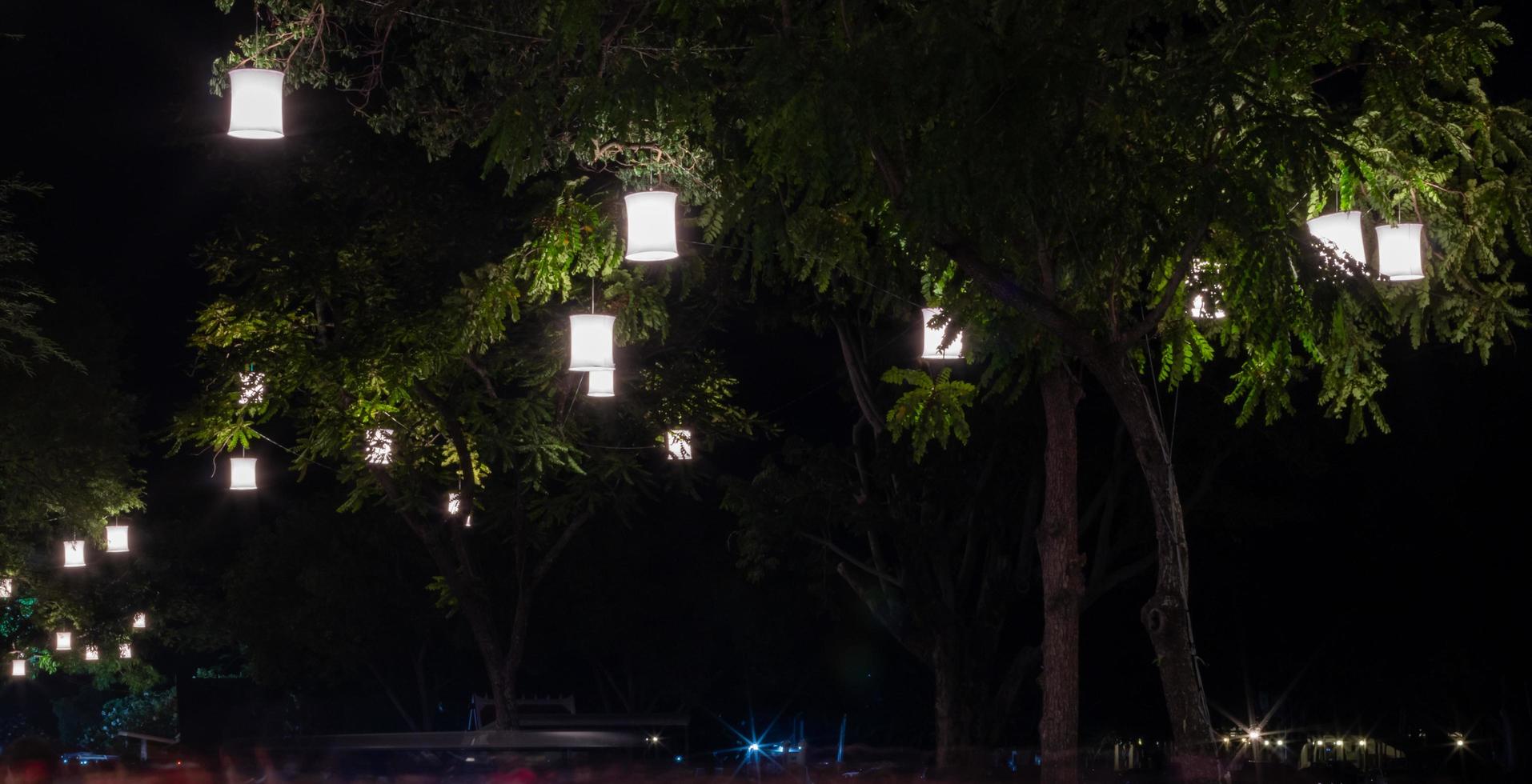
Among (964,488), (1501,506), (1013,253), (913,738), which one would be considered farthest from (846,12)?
(913,738)

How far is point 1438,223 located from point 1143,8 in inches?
96.6

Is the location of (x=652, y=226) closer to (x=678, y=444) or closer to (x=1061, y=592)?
(x=1061, y=592)

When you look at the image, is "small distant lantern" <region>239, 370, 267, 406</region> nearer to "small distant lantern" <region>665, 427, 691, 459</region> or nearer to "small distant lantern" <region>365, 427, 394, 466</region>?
"small distant lantern" <region>365, 427, 394, 466</region>

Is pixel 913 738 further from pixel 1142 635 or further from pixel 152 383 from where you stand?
pixel 152 383

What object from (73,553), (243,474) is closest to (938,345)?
(243,474)

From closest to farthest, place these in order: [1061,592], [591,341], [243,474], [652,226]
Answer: [1061,592] → [652,226] → [591,341] → [243,474]

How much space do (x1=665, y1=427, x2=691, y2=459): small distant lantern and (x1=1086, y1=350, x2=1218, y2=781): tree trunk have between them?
1163 cm

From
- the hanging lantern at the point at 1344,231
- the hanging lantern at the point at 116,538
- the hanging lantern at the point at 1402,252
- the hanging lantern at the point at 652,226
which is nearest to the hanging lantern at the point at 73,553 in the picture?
the hanging lantern at the point at 116,538

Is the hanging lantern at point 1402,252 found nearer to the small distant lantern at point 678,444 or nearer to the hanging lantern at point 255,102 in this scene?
the hanging lantern at point 255,102

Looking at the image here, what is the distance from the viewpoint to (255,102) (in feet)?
34.1

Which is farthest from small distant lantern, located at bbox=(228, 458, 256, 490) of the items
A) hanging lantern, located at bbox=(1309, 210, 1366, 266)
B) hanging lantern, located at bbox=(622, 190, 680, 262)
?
hanging lantern, located at bbox=(1309, 210, 1366, 266)

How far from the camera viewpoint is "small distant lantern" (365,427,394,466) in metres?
18.9

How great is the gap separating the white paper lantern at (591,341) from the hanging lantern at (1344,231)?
6434 millimetres

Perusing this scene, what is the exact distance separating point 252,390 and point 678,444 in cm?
552
